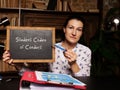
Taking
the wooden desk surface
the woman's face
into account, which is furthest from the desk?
the woman's face

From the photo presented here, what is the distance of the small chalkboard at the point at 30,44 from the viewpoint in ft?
6.13

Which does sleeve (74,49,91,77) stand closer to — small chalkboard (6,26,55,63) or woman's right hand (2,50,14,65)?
small chalkboard (6,26,55,63)

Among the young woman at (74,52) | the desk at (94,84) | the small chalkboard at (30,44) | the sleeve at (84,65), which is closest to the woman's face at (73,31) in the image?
the young woman at (74,52)

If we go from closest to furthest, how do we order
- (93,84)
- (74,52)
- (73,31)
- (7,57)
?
(93,84)
(7,57)
(74,52)
(73,31)

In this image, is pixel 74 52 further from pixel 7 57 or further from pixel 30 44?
pixel 7 57

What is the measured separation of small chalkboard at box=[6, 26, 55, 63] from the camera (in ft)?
6.13

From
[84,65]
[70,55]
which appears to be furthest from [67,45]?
[70,55]

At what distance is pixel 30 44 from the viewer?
188 centimetres

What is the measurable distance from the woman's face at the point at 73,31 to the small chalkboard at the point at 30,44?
0.94 feet

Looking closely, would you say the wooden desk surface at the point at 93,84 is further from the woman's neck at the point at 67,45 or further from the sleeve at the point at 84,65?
the woman's neck at the point at 67,45

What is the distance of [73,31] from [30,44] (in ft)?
1.51

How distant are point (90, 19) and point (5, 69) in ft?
5.18

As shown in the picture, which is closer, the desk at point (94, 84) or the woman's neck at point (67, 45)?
the desk at point (94, 84)

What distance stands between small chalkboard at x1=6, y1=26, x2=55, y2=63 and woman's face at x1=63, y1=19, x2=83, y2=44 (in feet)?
0.94
